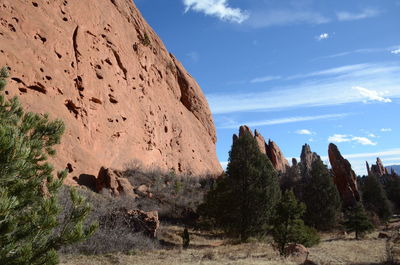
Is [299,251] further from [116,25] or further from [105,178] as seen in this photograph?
[116,25]

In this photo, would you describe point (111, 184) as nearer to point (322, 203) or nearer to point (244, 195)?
point (244, 195)

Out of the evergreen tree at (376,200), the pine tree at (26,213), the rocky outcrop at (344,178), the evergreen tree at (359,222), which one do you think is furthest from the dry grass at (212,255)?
the evergreen tree at (376,200)

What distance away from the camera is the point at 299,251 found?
16.5 m

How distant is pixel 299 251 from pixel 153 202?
477 inches

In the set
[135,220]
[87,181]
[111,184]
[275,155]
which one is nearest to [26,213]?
[135,220]

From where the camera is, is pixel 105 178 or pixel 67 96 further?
pixel 67 96

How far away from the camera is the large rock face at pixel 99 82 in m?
24.1

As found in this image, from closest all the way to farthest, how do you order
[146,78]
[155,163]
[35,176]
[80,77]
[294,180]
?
[35,176] → [80,77] → [155,163] → [146,78] → [294,180]

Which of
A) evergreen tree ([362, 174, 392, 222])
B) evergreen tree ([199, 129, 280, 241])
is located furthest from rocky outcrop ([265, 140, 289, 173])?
evergreen tree ([199, 129, 280, 241])

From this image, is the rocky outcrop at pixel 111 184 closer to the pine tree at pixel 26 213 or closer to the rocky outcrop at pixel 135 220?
the rocky outcrop at pixel 135 220

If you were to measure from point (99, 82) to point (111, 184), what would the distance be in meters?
10.7

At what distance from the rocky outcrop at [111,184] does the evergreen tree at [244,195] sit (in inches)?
223

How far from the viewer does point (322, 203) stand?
3516cm

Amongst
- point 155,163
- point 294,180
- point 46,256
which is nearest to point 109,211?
point 46,256
